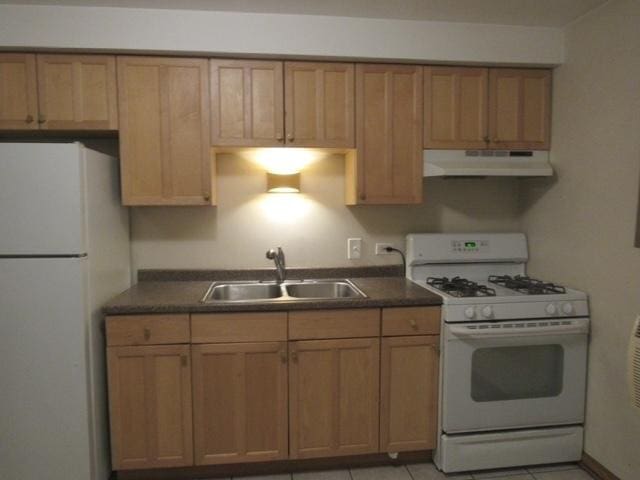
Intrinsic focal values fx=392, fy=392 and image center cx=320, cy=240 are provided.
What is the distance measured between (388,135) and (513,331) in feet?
3.98

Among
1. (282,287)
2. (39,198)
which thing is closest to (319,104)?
(282,287)

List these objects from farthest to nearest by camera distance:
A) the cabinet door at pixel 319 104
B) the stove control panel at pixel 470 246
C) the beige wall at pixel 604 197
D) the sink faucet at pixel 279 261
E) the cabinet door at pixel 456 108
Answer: the stove control panel at pixel 470 246, the sink faucet at pixel 279 261, the cabinet door at pixel 456 108, the cabinet door at pixel 319 104, the beige wall at pixel 604 197

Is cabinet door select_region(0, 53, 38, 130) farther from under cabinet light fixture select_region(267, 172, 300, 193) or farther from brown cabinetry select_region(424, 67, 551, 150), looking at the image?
brown cabinetry select_region(424, 67, 551, 150)

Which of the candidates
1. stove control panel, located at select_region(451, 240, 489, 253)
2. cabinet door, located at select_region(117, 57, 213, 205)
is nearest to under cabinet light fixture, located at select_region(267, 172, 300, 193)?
cabinet door, located at select_region(117, 57, 213, 205)

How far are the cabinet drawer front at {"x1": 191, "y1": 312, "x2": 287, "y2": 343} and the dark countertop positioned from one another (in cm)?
3

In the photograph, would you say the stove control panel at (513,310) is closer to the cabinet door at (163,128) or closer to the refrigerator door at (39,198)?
the cabinet door at (163,128)

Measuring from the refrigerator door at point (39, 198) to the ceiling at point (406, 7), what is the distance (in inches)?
32.4

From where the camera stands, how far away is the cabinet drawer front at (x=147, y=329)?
1.83 meters

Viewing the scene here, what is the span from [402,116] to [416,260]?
2.82ft

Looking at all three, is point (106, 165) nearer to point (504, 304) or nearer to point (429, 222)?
point (429, 222)

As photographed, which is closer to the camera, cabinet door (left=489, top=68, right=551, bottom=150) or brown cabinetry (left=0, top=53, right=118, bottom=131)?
brown cabinetry (left=0, top=53, right=118, bottom=131)

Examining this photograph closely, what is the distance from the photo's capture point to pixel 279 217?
2465mm

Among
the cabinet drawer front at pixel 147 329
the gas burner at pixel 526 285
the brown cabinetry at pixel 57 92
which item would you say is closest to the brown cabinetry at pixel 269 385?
the cabinet drawer front at pixel 147 329

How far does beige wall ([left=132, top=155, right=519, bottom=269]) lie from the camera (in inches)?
94.5
